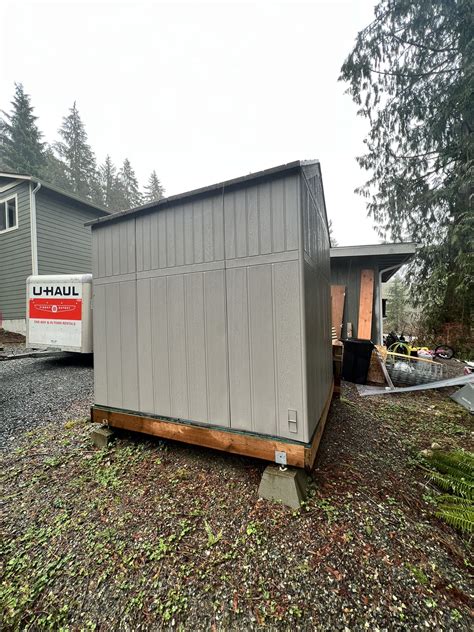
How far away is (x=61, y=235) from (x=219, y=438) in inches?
398

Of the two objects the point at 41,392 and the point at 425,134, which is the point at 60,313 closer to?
the point at 41,392

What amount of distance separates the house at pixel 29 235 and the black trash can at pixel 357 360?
30.5ft

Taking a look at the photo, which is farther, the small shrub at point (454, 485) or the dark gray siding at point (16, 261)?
the dark gray siding at point (16, 261)

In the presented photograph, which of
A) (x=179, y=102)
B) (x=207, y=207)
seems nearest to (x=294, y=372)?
(x=207, y=207)

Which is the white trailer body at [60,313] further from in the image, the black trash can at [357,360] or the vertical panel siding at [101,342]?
the black trash can at [357,360]

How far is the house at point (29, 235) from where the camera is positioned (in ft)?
27.8

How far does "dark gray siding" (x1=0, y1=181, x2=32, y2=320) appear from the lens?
853 centimetres

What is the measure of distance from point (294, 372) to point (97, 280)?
209 centimetres

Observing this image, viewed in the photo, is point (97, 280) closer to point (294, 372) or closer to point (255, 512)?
point (294, 372)

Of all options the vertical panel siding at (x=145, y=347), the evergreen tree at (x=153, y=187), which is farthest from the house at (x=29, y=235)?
the evergreen tree at (x=153, y=187)

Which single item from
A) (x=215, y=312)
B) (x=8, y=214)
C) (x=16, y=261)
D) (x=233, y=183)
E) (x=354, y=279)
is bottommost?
(x=215, y=312)

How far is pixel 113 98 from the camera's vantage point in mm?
11047

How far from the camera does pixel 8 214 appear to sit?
30.0 feet

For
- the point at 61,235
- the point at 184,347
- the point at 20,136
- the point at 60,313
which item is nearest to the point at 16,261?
the point at 61,235
